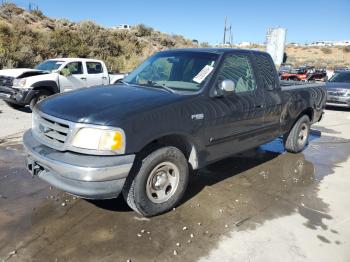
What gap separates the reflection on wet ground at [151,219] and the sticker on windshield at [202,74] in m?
1.51

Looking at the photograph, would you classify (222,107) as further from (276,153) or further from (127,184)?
(276,153)

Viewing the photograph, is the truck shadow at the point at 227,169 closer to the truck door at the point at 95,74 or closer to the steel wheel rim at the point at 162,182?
the steel wheel rim at the point at 162,182

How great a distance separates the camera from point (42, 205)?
423 cm

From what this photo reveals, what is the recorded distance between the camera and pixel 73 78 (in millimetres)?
11727

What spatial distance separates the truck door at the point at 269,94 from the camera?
17.7 feet

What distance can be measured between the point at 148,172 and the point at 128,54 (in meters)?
27.1

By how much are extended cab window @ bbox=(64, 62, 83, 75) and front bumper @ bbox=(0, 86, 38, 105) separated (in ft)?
5.52

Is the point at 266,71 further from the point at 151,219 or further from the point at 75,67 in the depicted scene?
the point at 75,67

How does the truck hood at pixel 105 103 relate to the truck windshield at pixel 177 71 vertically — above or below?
below

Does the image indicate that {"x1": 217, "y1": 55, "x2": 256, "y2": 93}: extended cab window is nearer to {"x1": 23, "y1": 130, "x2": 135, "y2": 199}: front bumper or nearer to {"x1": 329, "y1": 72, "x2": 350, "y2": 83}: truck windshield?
{"x1": 23, "y1": 130, "x2": 135, "y2": 199}: front bumper

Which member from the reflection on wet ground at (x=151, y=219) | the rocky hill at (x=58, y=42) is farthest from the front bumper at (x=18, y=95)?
the rocky hill at (x=58, y=42)

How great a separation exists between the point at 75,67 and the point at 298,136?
806 centimetres

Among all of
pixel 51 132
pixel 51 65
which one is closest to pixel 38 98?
pixel 51 65

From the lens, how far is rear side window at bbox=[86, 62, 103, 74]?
1246cm
